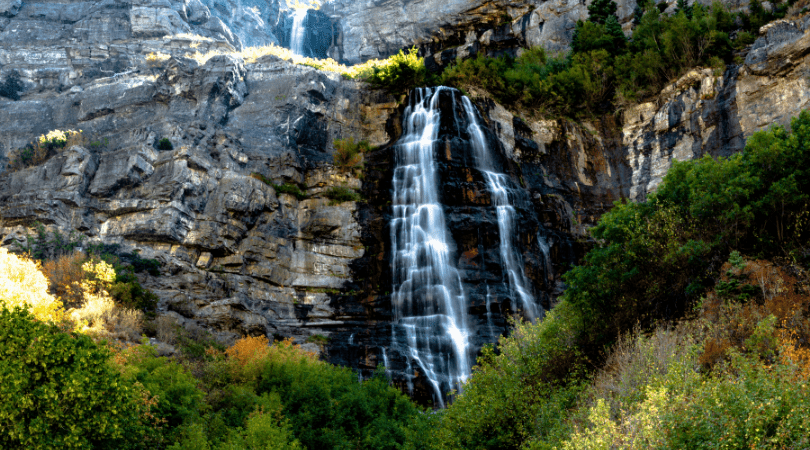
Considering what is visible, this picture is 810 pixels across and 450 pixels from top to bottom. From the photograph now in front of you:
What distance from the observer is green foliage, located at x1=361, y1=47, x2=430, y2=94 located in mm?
41000

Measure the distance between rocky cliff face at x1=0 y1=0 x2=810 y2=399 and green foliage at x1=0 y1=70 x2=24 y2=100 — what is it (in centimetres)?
55

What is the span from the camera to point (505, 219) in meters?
33.7

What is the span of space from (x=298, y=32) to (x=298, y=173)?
3357 cm

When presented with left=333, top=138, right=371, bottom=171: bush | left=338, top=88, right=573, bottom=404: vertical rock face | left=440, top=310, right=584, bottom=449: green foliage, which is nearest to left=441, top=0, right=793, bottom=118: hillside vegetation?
left=338, top=88, right=573, bottom=404: vertical rock face

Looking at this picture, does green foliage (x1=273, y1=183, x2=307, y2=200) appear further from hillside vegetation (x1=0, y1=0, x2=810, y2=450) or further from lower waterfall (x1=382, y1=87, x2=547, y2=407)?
hillside vegetation (x1=0, y1=0, x2=810, y2=450)

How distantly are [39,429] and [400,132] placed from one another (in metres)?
30.1

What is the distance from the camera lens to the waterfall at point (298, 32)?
6225 cm

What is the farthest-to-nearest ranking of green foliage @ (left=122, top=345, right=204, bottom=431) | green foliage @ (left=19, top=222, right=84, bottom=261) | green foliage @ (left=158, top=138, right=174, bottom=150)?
green foliage @ (left=158, top=138, right=174, bottom=150) → green foliage @ (left=19, top=222, right=84, bottom=261) → green foliage @ (left=122, top=345, right=204, bottom=431)

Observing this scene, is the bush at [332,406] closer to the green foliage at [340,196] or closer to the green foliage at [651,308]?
the green foliage at [651,308]

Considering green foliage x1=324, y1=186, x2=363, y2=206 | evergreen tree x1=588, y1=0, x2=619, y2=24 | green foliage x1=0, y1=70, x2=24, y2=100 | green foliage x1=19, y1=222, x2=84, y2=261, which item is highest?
evergreen tree x1=588, y1=0, x2=619, y2=24

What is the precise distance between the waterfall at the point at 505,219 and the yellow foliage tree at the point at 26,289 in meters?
21.8

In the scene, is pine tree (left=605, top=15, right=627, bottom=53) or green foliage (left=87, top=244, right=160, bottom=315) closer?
green foliage (left=87, top=244, right=160, bottom=315)

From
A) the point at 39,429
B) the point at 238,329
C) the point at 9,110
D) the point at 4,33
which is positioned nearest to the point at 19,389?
the point at 39,429

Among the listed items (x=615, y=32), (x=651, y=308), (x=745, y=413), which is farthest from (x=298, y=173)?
(x=745, y=413)
